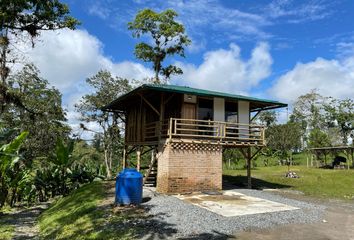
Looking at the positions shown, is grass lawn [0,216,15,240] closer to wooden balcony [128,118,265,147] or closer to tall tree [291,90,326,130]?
wooden balcony [128,118,265,147]

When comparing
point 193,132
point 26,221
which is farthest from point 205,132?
point 26,221

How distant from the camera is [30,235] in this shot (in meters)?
11.9

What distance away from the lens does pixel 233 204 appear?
43.5 feet

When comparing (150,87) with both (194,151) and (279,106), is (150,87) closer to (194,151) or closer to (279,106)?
(194,151)

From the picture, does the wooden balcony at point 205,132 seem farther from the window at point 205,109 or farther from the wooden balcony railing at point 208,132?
the window at point 205,109

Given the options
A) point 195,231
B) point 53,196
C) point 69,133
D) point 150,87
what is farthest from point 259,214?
point 69,133

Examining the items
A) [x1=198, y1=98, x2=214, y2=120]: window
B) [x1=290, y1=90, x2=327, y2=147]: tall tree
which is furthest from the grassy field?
[x1=290, y1=90, x2=327, y2=147]: tall tree

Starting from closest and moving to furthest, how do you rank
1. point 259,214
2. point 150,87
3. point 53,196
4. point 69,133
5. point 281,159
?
point 259,214 → point 150,87 → point 53,196 → point 69,133 → point 281,159

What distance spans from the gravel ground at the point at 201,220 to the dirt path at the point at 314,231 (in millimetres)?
361

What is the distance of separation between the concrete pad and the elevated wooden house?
1.27 m

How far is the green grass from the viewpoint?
31.8 ft

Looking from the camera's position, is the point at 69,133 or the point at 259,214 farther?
the point at 69,133

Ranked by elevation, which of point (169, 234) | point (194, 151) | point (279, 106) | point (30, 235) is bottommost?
point (30, 235)

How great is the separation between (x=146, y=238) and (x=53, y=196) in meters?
15.0
